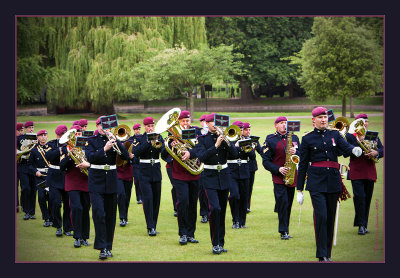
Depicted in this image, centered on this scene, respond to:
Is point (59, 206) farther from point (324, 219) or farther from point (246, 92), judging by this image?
point (246, 92)

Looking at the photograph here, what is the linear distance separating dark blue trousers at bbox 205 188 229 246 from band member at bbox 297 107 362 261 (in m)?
1.41

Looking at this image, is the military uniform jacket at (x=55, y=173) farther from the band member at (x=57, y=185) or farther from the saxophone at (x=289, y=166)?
the saxophone at (x=289, y=166)

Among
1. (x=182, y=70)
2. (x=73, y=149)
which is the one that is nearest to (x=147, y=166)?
(x=73, y=149)

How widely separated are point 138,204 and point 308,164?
6.58m

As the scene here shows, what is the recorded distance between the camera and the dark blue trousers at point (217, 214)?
32.0 ft

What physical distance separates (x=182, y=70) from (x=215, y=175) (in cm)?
902

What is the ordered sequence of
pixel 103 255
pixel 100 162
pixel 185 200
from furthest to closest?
pixel 185 200 → pixel 100 162 → pixel 103 255

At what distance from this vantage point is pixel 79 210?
10.4 m

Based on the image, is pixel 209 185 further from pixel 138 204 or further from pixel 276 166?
pixel 138 204

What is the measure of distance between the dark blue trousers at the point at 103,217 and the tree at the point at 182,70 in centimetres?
613

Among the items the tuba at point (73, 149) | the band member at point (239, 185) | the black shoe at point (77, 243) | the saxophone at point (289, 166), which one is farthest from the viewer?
the band member at point (239, 185)

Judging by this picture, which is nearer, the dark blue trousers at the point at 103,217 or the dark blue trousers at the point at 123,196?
the dark blue trousers at the point at 103,217

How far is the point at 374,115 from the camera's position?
12727mm

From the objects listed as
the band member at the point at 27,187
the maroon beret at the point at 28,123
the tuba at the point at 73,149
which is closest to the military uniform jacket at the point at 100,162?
the tuba at the point at 73,149
